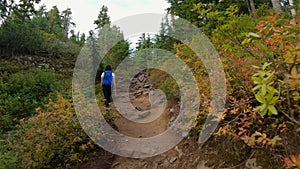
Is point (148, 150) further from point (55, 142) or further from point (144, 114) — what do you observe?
point (144, 114)

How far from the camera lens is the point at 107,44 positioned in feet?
62.0

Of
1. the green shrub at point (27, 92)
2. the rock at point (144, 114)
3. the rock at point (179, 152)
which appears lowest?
the rock at point (179, 152)

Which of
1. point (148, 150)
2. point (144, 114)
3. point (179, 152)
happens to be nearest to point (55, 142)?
point (148, 150)

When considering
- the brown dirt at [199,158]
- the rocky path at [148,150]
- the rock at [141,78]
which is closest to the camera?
the brown dirt at [199,158]

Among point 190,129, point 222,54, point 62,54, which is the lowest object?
point 190,129

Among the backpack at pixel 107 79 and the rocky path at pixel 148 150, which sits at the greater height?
the backpack at pixel 107 79

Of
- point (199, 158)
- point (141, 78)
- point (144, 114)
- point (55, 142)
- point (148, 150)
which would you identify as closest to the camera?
point (199, 158)

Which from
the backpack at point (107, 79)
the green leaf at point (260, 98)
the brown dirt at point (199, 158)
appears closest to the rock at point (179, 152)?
the brown dirt at point (199, 158)

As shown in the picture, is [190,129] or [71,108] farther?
[71,108]

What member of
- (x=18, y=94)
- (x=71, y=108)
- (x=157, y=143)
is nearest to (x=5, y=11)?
(x=18, y=94)

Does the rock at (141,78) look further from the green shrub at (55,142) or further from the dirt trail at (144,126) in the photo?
the green shrub at (55,142)

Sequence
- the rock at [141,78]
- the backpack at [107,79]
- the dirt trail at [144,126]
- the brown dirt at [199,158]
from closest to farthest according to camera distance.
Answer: the brown dirt at [199,158] < the dirt trail at [144,126] < the backpack at [107,79] < the rock at [141,78]

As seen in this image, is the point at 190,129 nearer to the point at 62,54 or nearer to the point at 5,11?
the point at 5,11

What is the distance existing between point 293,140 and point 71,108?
159 inches
